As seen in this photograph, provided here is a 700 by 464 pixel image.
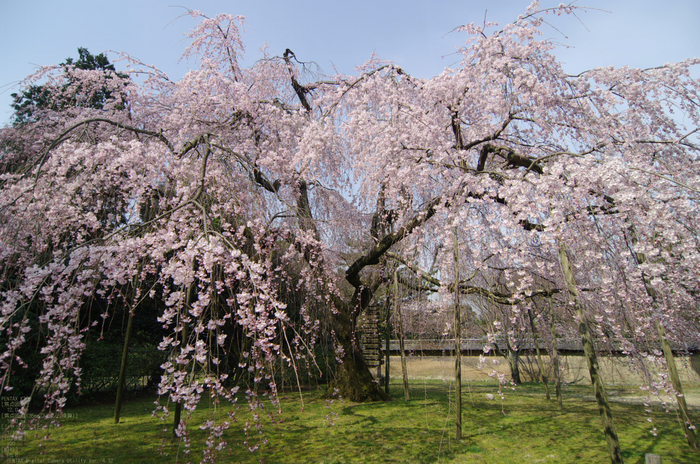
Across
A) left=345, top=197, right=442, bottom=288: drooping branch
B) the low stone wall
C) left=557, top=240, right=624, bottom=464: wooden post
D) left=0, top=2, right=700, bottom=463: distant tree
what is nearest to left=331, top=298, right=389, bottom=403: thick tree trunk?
left=0, top=2, right=700, bottom=463: distant tree

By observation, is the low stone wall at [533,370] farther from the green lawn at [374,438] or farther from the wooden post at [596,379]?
the wooden post at [596,379]

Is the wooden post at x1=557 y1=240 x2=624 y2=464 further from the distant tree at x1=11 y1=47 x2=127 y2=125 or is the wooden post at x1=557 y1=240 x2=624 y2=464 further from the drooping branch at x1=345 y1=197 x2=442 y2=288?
the distant tree at x1=11 y1=47 x2=127 y2=125

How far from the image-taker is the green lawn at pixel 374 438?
3.71 meters

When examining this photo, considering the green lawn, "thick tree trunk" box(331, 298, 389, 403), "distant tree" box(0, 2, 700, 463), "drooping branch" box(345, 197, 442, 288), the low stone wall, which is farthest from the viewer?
the low stone wall

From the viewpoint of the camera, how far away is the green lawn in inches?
146

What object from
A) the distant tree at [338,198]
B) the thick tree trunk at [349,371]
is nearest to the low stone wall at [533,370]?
the thick tree trunk at [349,371]

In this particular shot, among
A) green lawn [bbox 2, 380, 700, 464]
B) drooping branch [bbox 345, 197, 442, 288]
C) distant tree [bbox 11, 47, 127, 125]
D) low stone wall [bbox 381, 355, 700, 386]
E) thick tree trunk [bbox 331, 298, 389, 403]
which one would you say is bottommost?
low stone wall [bbox 381, 355, 700, 386]

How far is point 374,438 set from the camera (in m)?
4.45

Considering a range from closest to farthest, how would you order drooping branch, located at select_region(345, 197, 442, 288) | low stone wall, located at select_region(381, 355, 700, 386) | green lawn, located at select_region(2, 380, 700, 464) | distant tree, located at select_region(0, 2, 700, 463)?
distant tree, located at select_region(0, 2, 700, 463), green lawn, located at select_region(2, 380, 700, 464), drooping branch, located at select_region(345, 197, 442, 288), low stone wall, located at select_region(381, 355, 700, 386)

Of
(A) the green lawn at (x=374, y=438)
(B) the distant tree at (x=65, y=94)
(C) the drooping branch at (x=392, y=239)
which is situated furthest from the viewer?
(B) the distant tree at (x=65, y=94)

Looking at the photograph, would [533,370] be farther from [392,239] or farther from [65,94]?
[65,94]

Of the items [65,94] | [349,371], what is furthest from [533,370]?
[65,94]

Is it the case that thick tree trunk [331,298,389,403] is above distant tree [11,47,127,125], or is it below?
below

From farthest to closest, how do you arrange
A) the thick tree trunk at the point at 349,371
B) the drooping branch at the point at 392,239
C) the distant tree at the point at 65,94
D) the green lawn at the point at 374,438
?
the thick tree trunk at the point at 349,371, the distant tree at the point at 65,94, the drooping branch at the point at 392,239, the green lawn at the point at 374,438
